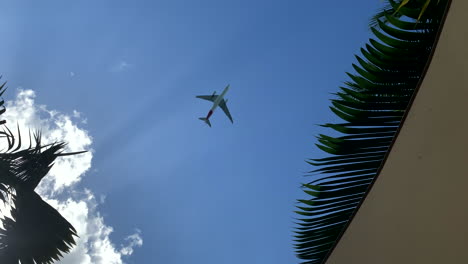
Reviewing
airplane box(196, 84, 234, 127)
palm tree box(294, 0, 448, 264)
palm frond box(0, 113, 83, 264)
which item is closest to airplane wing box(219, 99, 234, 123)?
airplane box(196, 84, 234, 127)

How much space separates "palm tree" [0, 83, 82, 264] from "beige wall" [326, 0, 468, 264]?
422cm

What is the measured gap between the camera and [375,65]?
8.06ft

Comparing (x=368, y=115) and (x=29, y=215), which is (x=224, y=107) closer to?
(x=29, y=215)

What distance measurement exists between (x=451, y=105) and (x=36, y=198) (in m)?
5.01

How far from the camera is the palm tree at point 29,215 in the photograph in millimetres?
4785

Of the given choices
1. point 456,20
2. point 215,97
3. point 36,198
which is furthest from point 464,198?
point 215,97

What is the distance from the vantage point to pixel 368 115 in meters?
2.47

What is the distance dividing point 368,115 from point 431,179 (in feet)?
1.81

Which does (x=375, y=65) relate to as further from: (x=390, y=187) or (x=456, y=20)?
(x=390, y=187)

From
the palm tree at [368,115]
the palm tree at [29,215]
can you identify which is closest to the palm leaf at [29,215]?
the palm tree at [29,215]

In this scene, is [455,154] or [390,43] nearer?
[455,154]

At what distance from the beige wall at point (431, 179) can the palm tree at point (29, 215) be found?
4.22 metres

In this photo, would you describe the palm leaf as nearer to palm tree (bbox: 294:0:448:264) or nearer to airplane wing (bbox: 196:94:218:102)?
palm tree (bbox: 294:0:448:264)

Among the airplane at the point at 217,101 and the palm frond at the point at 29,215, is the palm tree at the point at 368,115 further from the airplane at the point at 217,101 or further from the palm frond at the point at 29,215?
the airplane at the point at 217,101
